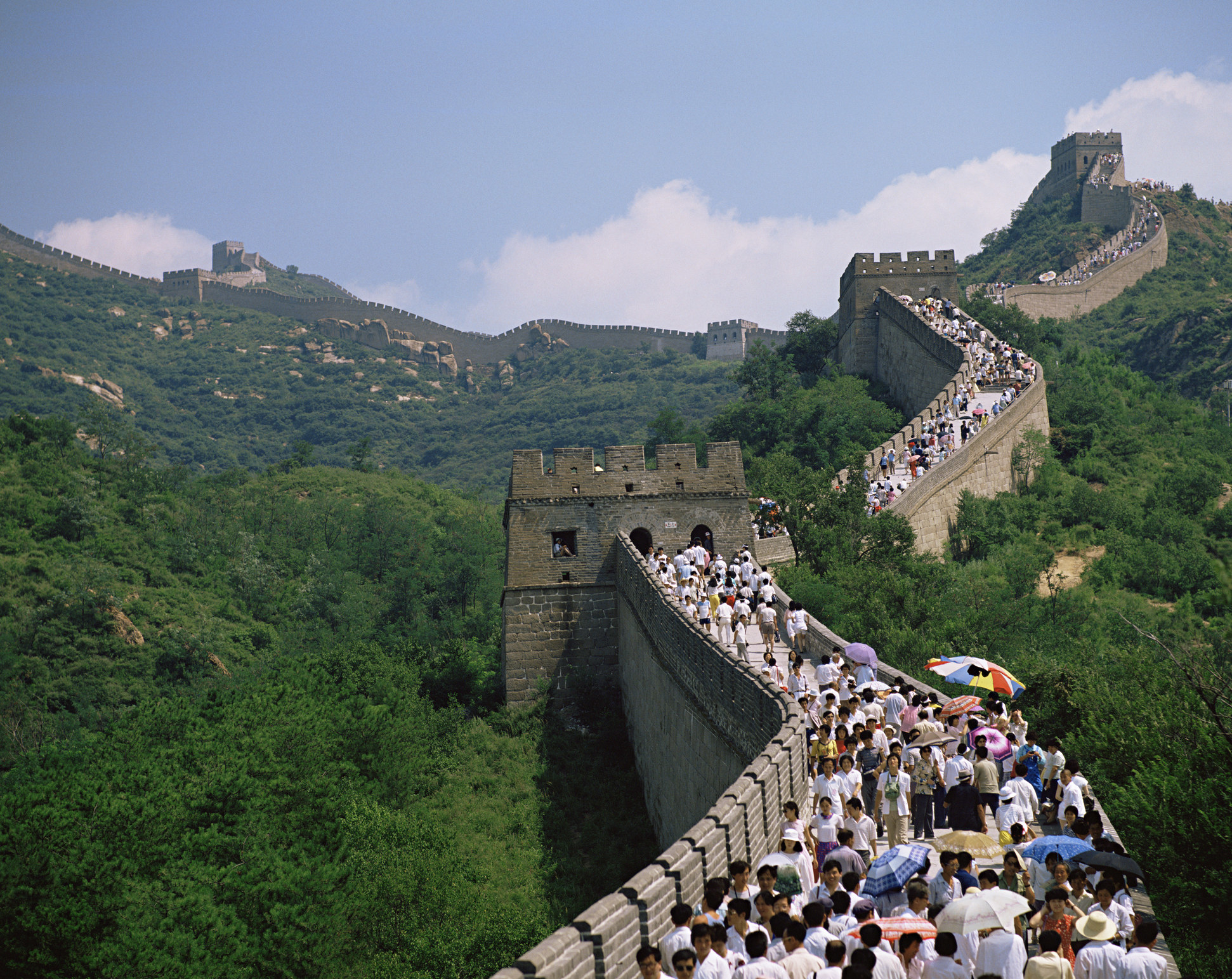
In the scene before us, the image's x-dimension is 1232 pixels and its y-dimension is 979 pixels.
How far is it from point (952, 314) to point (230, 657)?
111 ft

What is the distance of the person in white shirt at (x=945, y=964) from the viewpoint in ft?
23.6

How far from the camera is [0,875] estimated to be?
19.5 metres

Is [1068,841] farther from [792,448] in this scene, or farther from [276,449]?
[276,449]

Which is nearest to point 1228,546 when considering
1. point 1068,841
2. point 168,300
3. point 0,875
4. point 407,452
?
point 1068,841

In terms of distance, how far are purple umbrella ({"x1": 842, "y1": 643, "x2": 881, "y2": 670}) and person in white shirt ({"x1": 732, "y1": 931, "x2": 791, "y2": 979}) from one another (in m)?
9.06

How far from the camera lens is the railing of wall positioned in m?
7.11

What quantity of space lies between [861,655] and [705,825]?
7196 mm

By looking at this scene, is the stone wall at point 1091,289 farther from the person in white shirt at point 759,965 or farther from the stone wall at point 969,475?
the person in white shirt at point 759,965

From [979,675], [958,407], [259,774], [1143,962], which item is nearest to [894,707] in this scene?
[979,675]

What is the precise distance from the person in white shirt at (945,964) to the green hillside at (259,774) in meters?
9.22

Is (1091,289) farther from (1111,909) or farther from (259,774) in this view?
(1111,909)

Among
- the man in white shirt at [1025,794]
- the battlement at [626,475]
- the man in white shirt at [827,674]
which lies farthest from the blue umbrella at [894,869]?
the battlement at [626,475]

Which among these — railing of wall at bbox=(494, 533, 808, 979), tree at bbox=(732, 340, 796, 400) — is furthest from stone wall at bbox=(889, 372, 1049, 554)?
railing of wall at bbox=(494, 533, 808, 979)

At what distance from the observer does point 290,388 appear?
110938 millimetres
